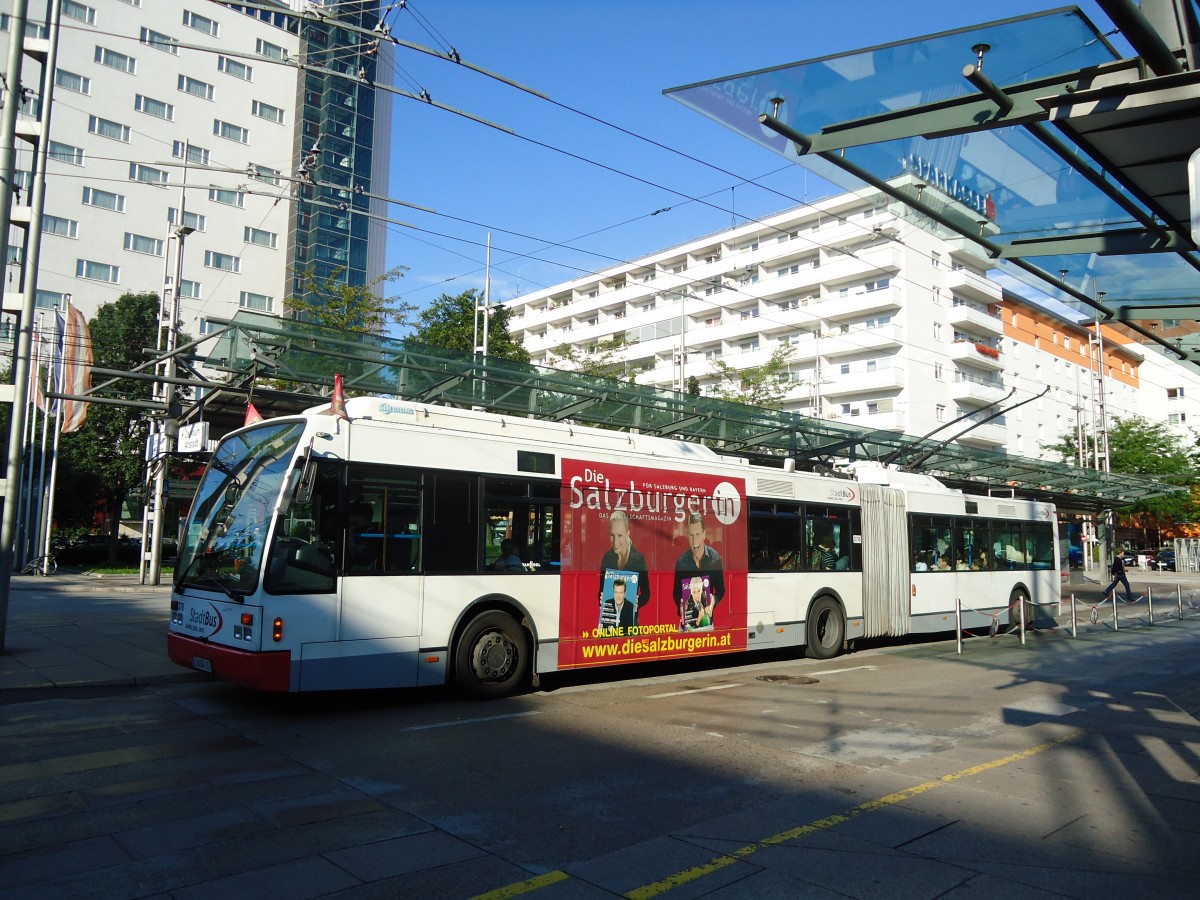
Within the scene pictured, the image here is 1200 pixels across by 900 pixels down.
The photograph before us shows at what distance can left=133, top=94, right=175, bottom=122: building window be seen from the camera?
165ft

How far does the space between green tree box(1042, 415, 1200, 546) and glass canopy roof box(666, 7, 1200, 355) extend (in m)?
45.7

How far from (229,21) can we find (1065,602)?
5641 centimetres

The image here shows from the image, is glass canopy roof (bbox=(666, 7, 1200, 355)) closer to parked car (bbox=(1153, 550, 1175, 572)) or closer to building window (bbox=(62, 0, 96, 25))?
building window (bbox=(62, 0, 96, 25))

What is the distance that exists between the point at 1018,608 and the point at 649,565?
11.7 meters

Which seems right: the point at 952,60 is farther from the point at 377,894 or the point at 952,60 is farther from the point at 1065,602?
the point at 1065,602

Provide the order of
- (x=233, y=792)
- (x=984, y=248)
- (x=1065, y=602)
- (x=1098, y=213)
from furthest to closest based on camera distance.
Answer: (x=1065, y=602) → (x=984, y=248) → (x=1098, y=213) → (x=233, y=792)

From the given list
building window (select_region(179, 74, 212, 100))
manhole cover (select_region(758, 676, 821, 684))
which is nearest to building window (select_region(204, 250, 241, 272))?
building window (select_region(179, 74, 212, 100))

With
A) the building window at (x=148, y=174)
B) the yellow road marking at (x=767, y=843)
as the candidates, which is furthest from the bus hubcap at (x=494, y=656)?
the building window at (x=148, y=174)

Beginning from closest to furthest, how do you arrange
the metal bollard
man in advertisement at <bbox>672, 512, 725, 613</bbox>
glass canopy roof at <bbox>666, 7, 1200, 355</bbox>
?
glass canopy roof at <bbox>666, 7, 1200, 355</bbox> → man in advertisement at <bbox>672, 512, 725, 613</bbox> → the metal bollard

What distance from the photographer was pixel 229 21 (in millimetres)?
54250

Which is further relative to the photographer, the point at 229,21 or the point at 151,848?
the point at 229,21

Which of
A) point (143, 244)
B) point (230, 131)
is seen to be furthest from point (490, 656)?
point (230, 131)

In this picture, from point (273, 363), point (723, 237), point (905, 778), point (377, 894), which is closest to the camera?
point (377, 894)

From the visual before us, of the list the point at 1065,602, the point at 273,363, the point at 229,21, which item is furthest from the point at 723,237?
the point at 273,363
